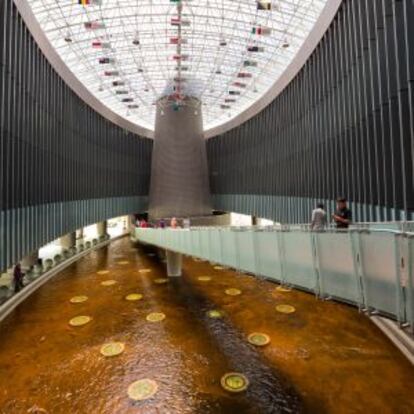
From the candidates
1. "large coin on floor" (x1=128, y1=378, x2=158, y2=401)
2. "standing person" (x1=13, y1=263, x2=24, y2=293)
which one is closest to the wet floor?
"large coin on floor" (x1=128, y1=378, x2=158, y2=401)

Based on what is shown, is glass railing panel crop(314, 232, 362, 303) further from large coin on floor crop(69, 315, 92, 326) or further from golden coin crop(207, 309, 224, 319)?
large coin on floor crop(69, 315, 92, 326)

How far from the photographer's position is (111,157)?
3067 cm

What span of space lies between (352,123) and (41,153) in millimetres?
15302

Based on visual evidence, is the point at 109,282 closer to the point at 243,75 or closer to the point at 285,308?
the point at 285,308

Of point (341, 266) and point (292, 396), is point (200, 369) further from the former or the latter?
point (341, 266)

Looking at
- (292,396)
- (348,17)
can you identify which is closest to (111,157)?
(348,17)

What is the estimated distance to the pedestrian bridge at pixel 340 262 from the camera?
12.5ft

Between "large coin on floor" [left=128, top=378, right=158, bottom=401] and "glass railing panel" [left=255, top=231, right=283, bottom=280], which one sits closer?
"glass railing panel" [left=255, top=231, right=283, bottom=280]

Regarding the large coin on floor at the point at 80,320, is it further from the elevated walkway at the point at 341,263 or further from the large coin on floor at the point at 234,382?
the elevated walkway at the point at 341,263

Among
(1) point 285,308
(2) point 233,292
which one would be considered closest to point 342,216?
(1) point 285,308

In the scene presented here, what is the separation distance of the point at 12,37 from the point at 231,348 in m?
14.6

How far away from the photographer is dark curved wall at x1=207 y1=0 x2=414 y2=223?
9.62 metres

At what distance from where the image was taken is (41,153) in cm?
1642

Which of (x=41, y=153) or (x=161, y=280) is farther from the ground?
(x=41, y=153)
